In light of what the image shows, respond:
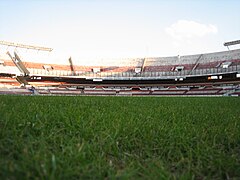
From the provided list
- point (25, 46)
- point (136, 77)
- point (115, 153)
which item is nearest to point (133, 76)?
point (136, 77)

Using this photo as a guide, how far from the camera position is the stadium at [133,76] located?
34.5 meters

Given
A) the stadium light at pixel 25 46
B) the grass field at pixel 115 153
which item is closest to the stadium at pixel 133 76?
the stadium light at pixel 25 46

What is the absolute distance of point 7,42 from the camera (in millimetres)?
42156

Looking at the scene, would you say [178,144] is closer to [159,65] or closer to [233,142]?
[233,142]

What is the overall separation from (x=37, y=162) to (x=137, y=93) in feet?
121

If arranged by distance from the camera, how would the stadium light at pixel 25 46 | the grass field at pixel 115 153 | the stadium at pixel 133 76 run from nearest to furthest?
the grass field at pixel 115 153, the stadium at pixel 133 76, the stadium light at pixel 25 46

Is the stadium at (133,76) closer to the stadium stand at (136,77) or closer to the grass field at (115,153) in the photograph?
the stadium stand at (136,77)

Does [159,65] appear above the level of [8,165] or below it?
above

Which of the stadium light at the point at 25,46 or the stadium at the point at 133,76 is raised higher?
the stadium light at the point at 25,46

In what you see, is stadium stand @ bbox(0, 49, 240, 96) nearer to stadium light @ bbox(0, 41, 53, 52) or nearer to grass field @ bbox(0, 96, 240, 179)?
stadium light @ bbox(0, 41, 53, 52)

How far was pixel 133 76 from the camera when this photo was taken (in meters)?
39.3

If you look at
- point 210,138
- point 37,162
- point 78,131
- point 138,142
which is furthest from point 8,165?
point 210,138

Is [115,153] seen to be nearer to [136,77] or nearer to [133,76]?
[136,77]

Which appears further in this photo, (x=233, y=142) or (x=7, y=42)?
(x=7, y=42)
